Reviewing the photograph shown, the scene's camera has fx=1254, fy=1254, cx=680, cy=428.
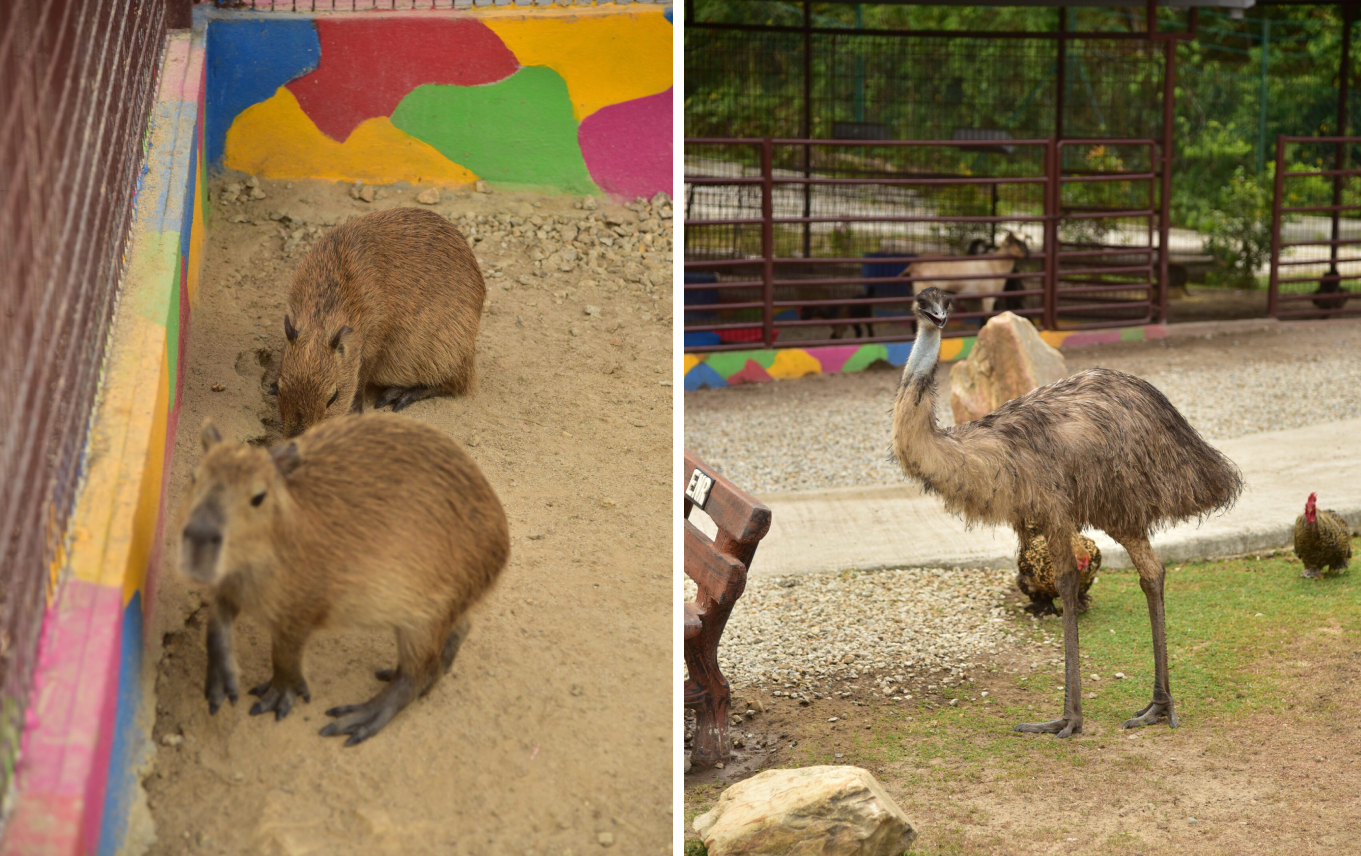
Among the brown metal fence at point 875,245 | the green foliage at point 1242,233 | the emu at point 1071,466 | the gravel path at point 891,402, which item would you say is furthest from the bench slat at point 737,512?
the green foliage at point 1242,233

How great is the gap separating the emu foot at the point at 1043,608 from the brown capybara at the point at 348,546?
278 cm

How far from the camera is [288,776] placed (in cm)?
254

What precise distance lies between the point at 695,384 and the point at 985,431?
203 inches

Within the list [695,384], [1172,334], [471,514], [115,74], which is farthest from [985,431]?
[1172,334]

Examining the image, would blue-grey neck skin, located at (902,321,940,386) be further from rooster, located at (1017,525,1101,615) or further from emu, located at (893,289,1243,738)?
rooster, located at (1017,525,1101,615)

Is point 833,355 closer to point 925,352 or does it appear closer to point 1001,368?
point 1001,368

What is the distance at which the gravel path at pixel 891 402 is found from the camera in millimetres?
7004

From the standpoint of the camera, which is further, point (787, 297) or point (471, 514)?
point (787, 297)

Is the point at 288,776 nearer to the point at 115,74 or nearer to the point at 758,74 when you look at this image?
the point at 115,74

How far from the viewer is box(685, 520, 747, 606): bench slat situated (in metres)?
3.55

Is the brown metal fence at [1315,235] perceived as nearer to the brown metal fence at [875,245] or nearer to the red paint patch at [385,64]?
the brown metal fence at [875,245]

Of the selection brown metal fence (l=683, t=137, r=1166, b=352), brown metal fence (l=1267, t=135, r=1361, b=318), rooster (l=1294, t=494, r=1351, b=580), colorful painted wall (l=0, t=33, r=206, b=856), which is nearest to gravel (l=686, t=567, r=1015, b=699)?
rooster (l=1294, t=494, r=1351, b=580)

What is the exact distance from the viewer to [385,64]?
557cm

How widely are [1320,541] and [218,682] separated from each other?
4229 mm
